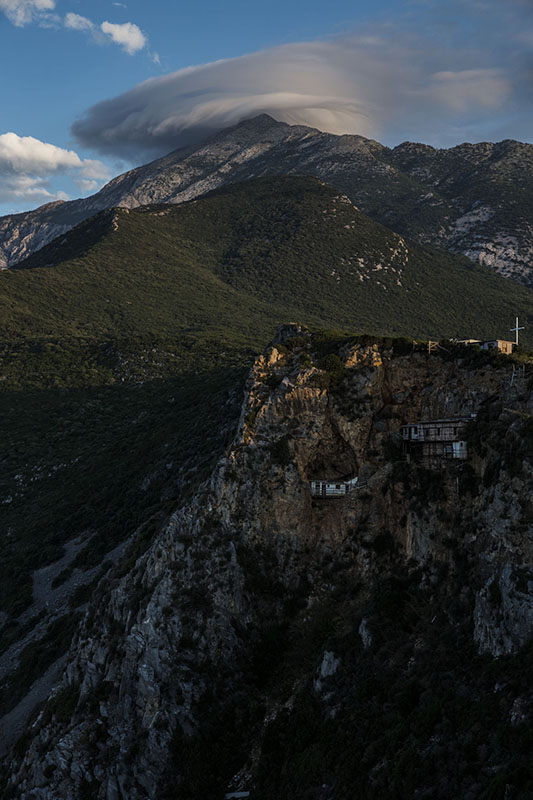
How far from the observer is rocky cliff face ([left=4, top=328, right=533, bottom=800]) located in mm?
24516

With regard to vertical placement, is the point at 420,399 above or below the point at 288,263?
below

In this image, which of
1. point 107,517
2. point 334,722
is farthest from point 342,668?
point 107,517

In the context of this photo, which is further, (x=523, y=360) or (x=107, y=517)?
(x=107, y=517)

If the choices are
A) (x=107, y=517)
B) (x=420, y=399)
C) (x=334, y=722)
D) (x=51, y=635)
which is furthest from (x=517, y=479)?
(x=107, y=517)

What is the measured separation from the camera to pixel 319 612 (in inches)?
1323

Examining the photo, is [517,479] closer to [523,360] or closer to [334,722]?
[523,360]

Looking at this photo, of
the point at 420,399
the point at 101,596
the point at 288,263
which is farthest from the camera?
the point at 288,263

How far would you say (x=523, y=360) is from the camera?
33.7 metres

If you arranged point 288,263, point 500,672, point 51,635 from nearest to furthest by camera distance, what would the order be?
point 500,672 < point 51,635 < point 288,263

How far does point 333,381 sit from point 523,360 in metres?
11.1

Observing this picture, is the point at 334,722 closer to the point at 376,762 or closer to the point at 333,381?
the point at 376,762

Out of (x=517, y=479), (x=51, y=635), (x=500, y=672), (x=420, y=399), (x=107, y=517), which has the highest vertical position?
(x=420, y=399)

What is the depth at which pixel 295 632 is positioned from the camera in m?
33.7

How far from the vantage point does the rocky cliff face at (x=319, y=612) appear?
2452 cm
